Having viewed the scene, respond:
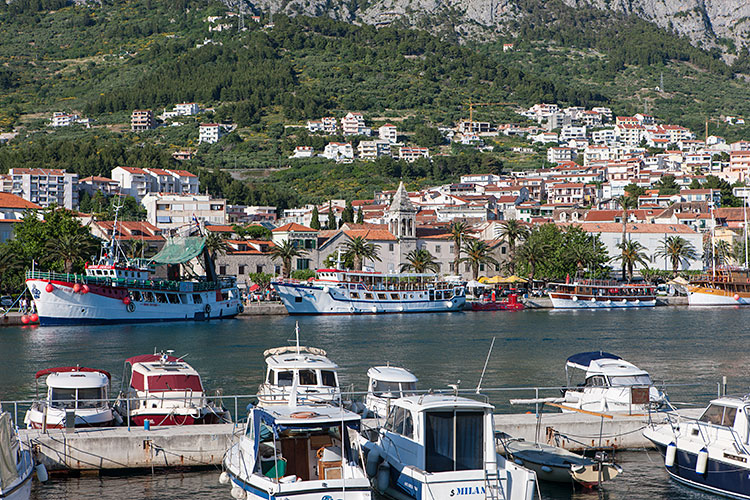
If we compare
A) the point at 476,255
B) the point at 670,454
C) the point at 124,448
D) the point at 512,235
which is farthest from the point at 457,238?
the point at 124,448

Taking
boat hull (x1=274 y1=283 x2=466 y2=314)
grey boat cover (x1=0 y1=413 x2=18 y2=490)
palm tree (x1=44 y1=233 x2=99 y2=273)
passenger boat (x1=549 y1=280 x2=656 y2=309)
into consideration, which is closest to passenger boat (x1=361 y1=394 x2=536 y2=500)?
grey boat cover (x1=0 y1=413 x2=18 y2=490)

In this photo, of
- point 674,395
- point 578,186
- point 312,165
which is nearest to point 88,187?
point 312,165

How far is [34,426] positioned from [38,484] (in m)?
3.92

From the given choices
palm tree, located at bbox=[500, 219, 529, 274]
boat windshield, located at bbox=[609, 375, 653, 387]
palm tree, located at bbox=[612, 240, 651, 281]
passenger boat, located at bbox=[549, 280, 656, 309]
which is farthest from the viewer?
palm tree, located at bbox=[612, 240, 651, 281]

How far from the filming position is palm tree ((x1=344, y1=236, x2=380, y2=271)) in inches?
3738

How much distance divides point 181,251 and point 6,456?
5890 centimetres

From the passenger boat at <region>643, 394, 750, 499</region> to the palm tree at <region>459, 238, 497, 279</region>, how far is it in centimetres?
7693

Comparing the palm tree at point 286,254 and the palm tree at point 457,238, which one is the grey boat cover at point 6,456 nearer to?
the palm tree at point 286,254

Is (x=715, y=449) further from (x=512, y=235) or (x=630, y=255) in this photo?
(x=630, y=255)

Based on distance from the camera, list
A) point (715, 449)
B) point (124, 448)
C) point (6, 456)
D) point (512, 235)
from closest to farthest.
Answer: point (6, 456)
point (715, 449)
point (124, 448)
point (512, 235)

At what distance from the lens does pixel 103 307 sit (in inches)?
2768

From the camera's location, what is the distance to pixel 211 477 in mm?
23406

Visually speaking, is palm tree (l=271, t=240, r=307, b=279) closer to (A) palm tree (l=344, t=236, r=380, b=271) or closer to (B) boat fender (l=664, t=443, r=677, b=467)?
(A) palm tree (l=344, t=236, r=380, b=271)

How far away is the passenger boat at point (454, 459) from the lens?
18062mm
